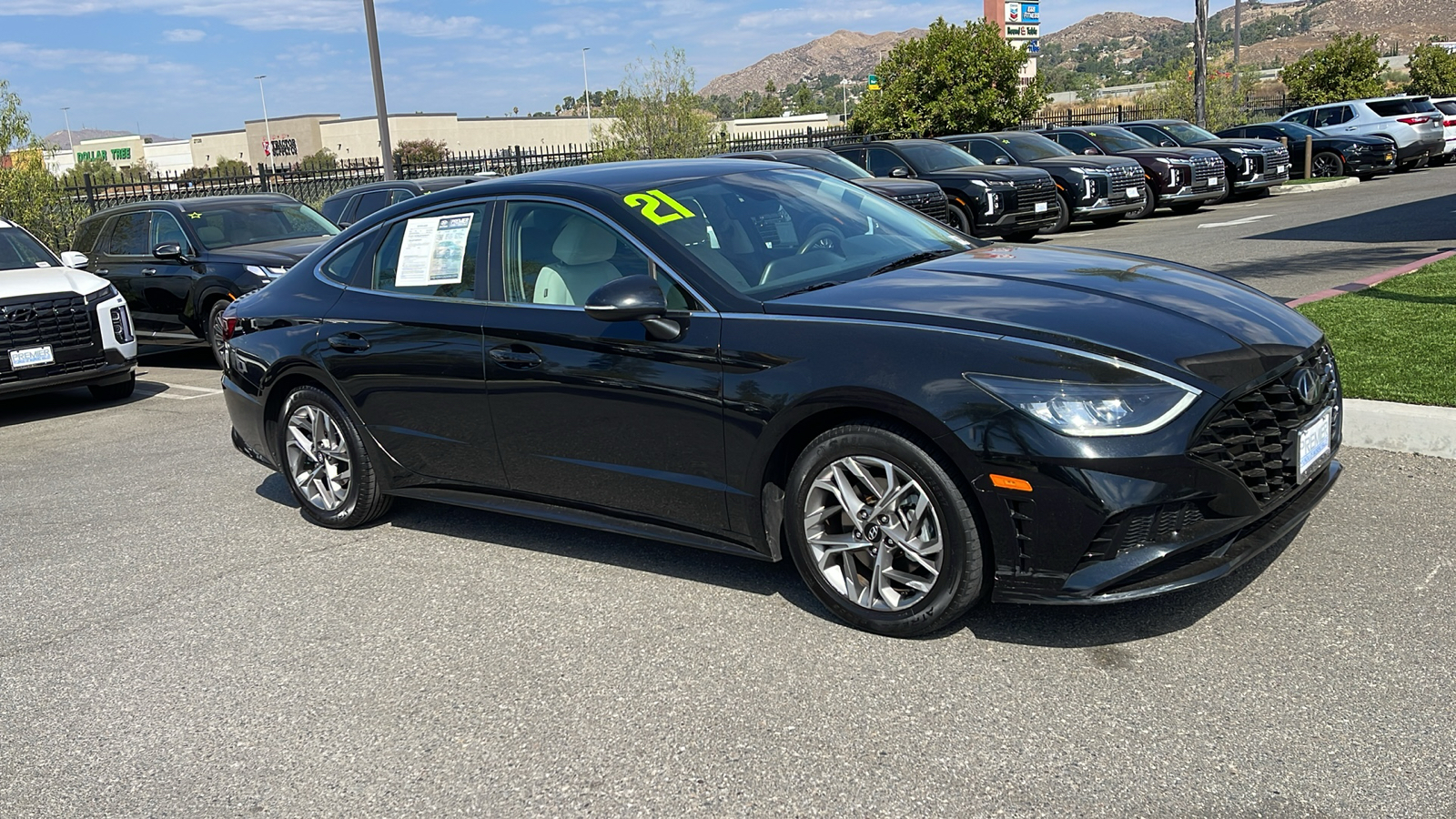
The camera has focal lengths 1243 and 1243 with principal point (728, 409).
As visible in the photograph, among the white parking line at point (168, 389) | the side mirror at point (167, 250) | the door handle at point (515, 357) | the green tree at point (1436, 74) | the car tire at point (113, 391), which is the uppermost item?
the green tree at point (1436, 74)

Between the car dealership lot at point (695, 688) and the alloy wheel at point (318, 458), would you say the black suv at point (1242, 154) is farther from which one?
the alloy wheel at point (318, 458)

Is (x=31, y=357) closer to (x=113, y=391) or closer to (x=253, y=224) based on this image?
(x=113, y=391)

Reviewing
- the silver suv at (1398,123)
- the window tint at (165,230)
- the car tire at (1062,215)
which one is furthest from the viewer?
the silver suv at (1398,123)

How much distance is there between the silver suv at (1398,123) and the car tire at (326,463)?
26.7 metres

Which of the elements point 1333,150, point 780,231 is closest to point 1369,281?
point 780,231

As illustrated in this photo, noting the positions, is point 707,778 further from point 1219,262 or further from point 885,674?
point 1219,262

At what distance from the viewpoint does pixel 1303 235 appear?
1515cm

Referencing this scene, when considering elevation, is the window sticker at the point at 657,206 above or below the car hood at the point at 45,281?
above

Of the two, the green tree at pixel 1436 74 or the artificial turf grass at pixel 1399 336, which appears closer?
the artificial turf grass at pixel 1399 336

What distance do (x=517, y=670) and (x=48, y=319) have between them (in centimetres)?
770

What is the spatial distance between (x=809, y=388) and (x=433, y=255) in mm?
2276

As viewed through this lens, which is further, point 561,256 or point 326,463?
point 326,463

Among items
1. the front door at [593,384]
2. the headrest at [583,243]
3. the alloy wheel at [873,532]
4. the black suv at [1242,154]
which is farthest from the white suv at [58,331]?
the black suv at [1242,154]

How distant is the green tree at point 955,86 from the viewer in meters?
29.1
